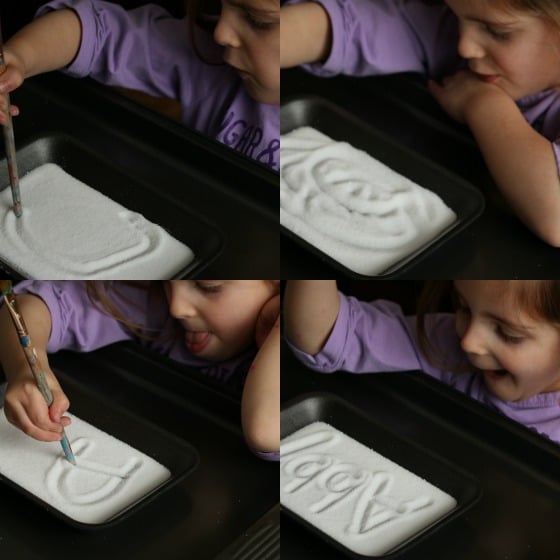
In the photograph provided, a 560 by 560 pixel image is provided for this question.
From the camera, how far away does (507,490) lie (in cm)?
93

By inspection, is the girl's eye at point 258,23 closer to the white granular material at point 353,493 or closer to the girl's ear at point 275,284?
the girl's ear at point 275,284

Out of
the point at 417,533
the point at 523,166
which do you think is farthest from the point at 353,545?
the point at 523,166

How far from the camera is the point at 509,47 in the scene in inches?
32.0

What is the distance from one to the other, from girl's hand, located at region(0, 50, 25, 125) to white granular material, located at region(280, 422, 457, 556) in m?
0.30

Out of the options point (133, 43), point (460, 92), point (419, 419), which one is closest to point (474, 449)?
point (419, 419)

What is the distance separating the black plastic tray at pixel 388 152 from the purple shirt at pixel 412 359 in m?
0.14

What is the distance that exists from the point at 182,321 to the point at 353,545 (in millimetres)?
190

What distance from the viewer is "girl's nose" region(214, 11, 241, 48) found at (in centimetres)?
79

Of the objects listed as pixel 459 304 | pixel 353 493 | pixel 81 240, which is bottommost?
pixel 353 493

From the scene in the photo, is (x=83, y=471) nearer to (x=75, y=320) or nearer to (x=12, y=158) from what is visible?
(x=75, y=320)

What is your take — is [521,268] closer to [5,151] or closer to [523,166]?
[523,166]

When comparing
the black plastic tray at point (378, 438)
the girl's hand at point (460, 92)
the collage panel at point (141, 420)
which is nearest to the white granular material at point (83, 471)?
the collage panel at point (141, 420)

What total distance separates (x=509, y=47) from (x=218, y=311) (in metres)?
0.25

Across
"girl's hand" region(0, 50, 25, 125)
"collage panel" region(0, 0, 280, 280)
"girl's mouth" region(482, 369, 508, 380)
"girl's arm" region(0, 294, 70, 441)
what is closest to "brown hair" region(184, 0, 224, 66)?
"collage panel" region(0, 0, 280, 280)
